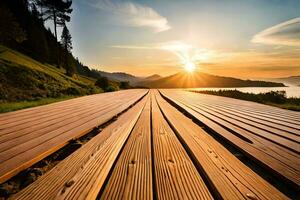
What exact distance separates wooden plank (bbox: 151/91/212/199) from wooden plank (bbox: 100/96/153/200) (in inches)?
2.6

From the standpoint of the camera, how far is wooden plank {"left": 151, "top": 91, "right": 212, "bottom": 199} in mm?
1151

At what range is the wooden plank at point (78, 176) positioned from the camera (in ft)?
3.77

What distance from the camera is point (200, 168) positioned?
1.51 meters

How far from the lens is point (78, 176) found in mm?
1356

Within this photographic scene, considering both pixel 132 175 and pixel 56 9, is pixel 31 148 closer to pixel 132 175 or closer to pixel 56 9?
pixel 132 175

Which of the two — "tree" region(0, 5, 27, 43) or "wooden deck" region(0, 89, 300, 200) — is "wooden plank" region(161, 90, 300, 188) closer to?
"wooden deck" region(0, 89, 300, 200)

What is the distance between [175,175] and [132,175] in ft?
0.99

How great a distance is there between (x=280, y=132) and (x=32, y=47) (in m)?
53.8

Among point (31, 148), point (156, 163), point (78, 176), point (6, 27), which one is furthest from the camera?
point (6, 27)

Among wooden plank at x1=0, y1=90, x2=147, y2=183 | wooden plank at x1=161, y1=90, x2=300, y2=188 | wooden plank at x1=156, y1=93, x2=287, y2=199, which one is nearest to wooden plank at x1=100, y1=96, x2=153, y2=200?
wooden plank at x1=156, y1=93, x2=287, y2=199

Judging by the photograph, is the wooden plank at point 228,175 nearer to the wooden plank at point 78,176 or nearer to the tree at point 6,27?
the wooden plank at point 78,176

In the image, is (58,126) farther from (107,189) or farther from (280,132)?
(280,132)

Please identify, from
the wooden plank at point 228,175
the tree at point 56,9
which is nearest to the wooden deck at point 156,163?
the wooden plank at point 228,175

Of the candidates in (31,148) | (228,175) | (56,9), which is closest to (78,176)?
(31,148)
